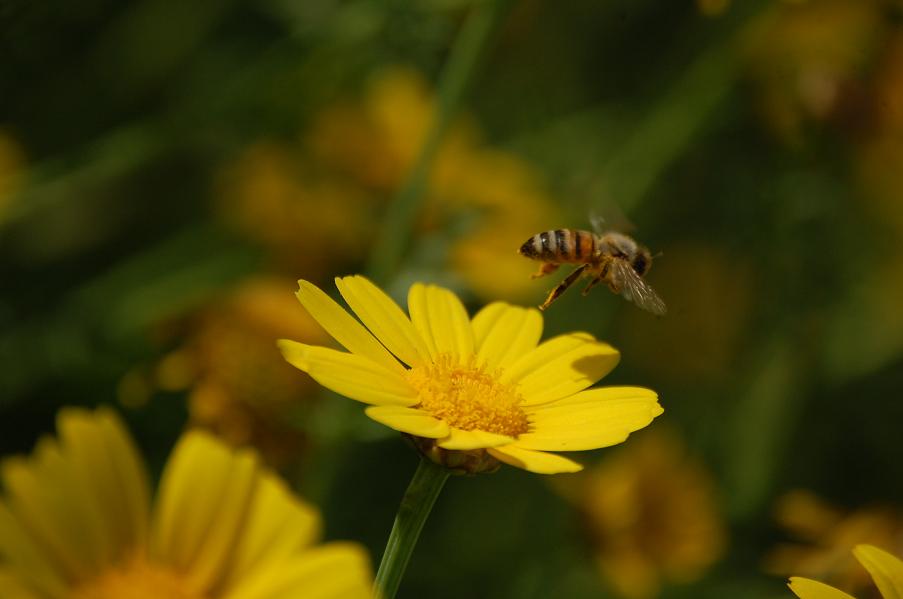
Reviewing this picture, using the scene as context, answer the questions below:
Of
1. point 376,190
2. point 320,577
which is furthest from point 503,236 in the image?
point 320,577

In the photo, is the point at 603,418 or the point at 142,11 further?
→ the point at 142,11

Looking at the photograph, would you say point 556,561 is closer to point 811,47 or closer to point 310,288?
point 310,288

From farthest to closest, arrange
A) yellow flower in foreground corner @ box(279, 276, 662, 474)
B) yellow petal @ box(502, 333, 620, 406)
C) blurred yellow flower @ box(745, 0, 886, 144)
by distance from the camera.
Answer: blurred yellow flower @ box(745, 0, 886, 144) < yellow petal @ box(502, 333, 620, 406) < yellow flower in foreground corner @ box(279, 276, 662, 474)

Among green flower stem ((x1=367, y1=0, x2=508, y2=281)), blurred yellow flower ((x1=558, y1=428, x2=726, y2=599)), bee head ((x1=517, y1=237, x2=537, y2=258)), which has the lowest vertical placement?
blurred yellow flower ((x1=558, y1=428, x2=726, y2=599))

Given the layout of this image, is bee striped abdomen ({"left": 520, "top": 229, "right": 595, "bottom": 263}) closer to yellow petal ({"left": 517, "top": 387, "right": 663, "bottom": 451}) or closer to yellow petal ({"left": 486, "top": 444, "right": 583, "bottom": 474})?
yellow petal ({"left": 517, "top": 387, "right": 663, "bottom": 451})

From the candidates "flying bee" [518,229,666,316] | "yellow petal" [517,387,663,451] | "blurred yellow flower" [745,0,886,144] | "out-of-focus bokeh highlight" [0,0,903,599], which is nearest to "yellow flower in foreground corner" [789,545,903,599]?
"yellow petal" [517,387,663,451]

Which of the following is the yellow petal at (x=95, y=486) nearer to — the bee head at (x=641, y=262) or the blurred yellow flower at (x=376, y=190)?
the bee head at (x=641, y=262)

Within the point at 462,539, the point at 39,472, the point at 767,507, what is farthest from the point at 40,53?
the point at 767,507
